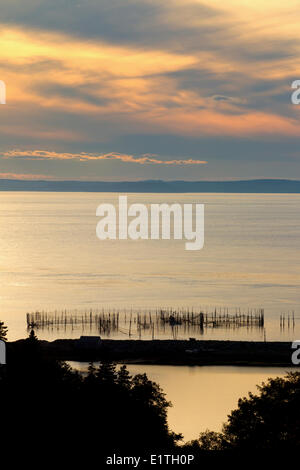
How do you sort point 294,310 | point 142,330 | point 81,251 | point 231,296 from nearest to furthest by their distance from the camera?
point 142,330, point 294,310, point 231,296, point 81,251

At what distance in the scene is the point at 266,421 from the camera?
36.1 meters

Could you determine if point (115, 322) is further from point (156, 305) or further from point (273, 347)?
point (273, 347)

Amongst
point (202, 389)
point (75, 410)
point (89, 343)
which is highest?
point (89, 343)

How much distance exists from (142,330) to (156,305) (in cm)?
1784

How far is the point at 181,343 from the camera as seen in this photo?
7800 cm

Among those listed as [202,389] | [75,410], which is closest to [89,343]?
[202,389]

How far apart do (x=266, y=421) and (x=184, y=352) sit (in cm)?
3785

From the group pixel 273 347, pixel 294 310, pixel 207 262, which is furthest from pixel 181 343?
pixel 207 262

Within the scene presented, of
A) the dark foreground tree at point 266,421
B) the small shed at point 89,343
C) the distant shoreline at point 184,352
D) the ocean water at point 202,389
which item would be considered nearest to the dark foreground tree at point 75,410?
the dark foreground tree at point 266,421

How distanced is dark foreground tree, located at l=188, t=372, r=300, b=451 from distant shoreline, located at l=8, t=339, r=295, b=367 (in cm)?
3153

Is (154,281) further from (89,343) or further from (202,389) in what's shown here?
(202,389)

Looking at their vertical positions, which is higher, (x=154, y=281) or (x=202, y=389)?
(x=154, y=281)

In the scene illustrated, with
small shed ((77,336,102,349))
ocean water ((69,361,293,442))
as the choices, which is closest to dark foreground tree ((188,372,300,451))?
ocean water ((69,361,293,442))

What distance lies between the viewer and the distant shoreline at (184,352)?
232ft
